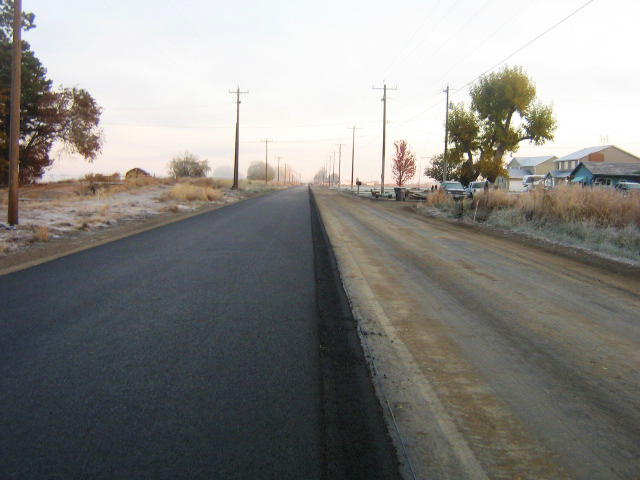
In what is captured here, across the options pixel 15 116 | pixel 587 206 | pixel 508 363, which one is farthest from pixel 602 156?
pixel 508 363

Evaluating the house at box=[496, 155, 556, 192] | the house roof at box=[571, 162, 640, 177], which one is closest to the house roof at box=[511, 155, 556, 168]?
the house at box=[496, 155, 556, 192]

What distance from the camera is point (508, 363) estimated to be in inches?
163

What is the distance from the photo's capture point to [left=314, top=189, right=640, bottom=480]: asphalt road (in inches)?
109

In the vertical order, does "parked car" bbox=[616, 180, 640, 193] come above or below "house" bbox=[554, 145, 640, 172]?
below

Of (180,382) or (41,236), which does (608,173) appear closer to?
(41,236)

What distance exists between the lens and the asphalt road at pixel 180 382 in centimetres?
258

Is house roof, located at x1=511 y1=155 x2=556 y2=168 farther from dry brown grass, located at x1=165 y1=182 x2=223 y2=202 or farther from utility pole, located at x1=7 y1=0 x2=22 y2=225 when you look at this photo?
utility pole, located at x1=7 y1=0 x2=22 y2=225

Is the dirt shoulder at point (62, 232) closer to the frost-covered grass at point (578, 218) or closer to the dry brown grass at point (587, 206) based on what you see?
the frost-covered grass at point (578, 218)

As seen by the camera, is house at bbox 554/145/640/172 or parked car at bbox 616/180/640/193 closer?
parked car at bbox 616/180/640/193

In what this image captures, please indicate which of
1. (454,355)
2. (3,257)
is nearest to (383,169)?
(3,257)

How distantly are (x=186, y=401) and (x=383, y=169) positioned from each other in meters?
49.4

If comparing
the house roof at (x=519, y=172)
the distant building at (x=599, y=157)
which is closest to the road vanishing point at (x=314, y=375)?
the distant building at (x=599, y=157)

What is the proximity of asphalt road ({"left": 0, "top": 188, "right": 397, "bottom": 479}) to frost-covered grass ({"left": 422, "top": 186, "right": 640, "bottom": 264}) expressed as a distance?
851cm

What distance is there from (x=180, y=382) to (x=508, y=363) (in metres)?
2.70
